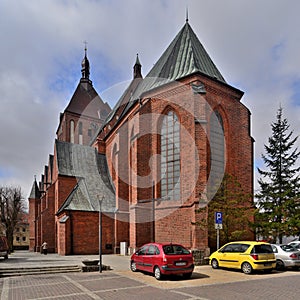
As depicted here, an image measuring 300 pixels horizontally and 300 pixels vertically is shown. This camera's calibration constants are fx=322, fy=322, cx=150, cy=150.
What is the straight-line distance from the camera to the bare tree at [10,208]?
47459mm

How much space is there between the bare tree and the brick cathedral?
69.4 feet

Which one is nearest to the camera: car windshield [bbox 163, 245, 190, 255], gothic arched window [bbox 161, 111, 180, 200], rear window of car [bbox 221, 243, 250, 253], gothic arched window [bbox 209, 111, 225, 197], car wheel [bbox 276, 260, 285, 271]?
car windshield [bbox 163, 245, 190, 255]

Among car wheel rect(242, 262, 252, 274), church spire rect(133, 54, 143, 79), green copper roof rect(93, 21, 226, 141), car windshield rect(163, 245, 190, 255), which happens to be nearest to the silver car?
car wheel rect(242, 262, 252, 274)

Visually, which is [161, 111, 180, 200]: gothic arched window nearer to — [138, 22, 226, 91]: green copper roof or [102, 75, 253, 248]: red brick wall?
[102, 75, 253, 248]: red brick wall

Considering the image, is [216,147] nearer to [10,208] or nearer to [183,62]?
[183,62]

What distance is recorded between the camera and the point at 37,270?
15.1m

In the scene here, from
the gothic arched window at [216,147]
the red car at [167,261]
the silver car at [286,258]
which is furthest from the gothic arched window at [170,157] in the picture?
the red car at [167,261]

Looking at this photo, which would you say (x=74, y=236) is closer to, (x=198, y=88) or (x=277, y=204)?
(x=198, y=88)

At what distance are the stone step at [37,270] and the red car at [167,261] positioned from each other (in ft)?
13.8

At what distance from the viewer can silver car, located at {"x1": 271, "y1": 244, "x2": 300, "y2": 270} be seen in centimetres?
1441

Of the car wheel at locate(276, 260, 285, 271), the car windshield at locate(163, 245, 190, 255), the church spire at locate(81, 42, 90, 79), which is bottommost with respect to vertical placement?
the car wheel at locate(276, 260, 285, 271)

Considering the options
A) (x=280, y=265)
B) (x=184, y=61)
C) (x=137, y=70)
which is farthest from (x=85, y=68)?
(x=280, y=265)

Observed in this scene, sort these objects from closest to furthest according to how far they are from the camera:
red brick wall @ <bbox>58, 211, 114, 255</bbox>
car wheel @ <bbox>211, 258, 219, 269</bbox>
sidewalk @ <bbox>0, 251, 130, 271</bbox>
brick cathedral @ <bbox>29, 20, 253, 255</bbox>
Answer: car wheel @ <bbox>211, 258, 219, 269</bbox>
sidewalk @ <bbox>0, 251, 130, 271</bbox>
brick cathedral @ <bbox>29, 20, 253, 255</bbox>
red brick wall @ <bbox>58, 211, 114, 255</bbox>

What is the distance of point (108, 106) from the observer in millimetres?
55781
